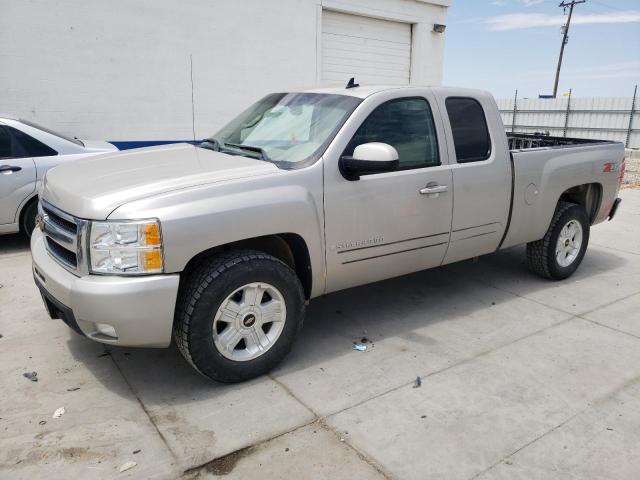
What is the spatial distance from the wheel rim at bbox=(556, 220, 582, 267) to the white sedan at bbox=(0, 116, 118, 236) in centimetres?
552

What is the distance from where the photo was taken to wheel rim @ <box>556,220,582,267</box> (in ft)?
17.8

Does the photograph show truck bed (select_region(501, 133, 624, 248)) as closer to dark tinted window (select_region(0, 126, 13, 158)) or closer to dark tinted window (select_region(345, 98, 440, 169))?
dark tinted window (select_region(345, 98, 440, 169))

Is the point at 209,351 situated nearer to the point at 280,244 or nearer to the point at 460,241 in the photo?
the point at 280,244

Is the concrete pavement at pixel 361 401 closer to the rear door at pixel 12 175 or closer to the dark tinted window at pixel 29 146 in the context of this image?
the rear door at pixel 12 175

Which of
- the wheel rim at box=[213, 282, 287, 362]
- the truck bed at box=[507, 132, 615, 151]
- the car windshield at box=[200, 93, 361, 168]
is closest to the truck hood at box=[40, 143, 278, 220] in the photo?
the car windshield at box=[200, 93, 361, 168]

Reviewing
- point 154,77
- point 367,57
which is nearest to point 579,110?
point 367,57

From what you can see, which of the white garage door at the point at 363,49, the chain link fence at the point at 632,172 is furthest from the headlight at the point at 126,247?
the chain link fence at the point at 632,172

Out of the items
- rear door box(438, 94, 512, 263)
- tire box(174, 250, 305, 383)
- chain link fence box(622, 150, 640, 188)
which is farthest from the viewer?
chain link fence box(622, 150, 640, 188)

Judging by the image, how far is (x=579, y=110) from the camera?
26.6m

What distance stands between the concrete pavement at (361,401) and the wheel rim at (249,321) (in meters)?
0.23

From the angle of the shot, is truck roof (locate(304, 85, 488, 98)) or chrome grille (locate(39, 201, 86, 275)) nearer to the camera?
chrome grille (locate(39, 201, 86, 275))

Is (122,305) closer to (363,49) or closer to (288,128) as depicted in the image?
(288,128)

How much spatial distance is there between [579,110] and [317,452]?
91.9ft

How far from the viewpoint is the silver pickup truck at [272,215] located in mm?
2967
